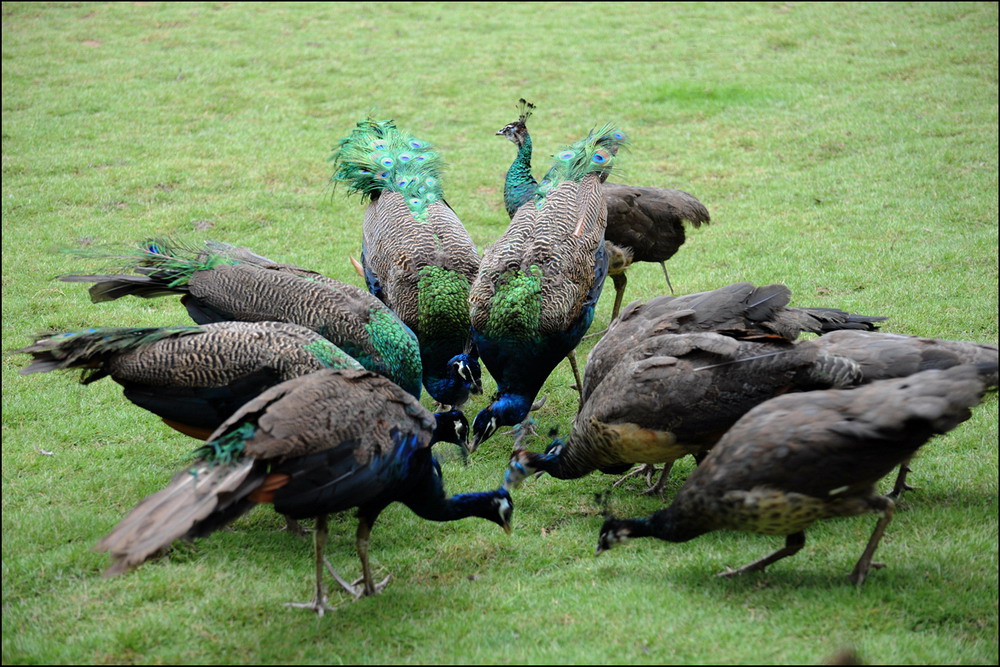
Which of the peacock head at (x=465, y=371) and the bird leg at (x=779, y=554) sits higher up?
the peacock head at (x=465, y=371)

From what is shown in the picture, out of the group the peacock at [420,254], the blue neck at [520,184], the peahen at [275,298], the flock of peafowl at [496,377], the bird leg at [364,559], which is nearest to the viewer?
the flock of peafowl at [496,377]

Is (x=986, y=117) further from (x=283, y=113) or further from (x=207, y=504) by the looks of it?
(x=207, y=504)

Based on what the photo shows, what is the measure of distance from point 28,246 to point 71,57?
18.3ft

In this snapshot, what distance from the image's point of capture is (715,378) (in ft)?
16.5

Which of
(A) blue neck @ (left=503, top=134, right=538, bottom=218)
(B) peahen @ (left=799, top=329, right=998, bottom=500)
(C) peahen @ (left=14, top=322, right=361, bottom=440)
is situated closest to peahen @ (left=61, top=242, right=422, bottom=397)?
(C) peahen @ (left=14, top=322, right=361, bottom=440)

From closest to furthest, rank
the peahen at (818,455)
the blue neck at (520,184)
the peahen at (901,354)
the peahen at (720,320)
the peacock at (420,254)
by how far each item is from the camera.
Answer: the peahen at (818,455)
the peahen at (901,354)
the peahen at (720,320)
the peacock at (420,254)
the blue neck at (520,184)

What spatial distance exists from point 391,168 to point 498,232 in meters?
1.83

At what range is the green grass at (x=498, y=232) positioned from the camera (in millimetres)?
4270

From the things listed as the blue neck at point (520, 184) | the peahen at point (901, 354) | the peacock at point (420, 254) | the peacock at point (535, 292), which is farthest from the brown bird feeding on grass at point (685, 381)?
the blue neck at point (520, 184)

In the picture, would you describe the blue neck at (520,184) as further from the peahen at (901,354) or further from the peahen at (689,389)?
the peahen at (901,354)

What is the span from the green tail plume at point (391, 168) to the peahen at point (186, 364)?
2520 mm

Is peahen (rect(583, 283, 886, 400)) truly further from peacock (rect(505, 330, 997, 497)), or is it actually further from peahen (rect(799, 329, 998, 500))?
peahen (rect(799, 329, 998, 500))

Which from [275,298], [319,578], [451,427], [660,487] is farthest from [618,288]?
[319,578]

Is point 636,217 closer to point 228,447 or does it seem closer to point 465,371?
point 465,371
